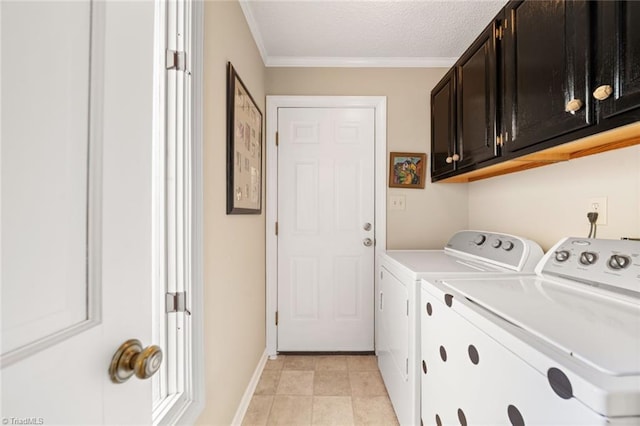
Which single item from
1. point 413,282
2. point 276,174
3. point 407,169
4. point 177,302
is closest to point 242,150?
point 276,174

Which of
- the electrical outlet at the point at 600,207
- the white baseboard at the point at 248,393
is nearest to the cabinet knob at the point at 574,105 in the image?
the electrical outlet at the point at 600,207

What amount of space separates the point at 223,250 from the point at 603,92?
155 cm

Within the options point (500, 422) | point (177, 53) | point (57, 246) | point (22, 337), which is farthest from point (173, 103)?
point (500, 422)

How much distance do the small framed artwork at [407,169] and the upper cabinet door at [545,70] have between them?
1.00 meters

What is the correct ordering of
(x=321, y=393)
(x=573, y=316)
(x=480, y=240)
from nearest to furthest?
(x=573, y=316), (x=480, y=240), (x=321, y=393)

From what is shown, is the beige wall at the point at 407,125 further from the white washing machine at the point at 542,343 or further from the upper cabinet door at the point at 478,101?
the white washing machine at the point at 542,343

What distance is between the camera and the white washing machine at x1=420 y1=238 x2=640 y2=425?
0.51m

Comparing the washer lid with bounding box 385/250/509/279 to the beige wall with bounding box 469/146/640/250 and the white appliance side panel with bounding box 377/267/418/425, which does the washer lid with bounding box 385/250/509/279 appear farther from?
the beige wall with bounding box 469/146/640/250

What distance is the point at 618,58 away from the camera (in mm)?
807

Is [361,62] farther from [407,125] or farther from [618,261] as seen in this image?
[618,261]

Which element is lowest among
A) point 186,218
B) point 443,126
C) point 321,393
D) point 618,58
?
point 321,393

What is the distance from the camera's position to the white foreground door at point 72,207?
33 centimetres

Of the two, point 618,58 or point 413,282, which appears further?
point 413,282

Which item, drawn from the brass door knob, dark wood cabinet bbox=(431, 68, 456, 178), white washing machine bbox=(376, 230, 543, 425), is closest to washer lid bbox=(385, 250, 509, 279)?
white washing machine bbox=(376, 230, 543, 425)
